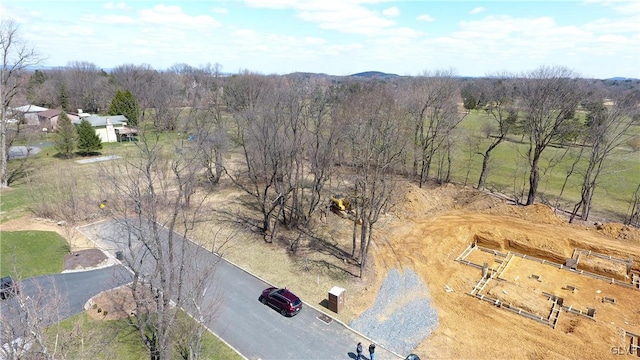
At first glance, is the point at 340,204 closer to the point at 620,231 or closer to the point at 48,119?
the point at 620,231

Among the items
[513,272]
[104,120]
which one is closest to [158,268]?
[513,272]

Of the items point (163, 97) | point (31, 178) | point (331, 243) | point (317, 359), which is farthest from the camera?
point (163, 97)

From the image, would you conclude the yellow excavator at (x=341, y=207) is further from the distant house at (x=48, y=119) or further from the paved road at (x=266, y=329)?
the distant house at (x=48, y=119)

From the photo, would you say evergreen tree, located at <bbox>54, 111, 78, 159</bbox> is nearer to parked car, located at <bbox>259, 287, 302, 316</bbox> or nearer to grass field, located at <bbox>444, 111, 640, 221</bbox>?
parked car, located at <bbox>259, 287, 302, 316</bbox>

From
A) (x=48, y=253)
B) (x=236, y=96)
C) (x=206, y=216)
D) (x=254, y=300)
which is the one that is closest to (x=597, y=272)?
(x=254, y=300)

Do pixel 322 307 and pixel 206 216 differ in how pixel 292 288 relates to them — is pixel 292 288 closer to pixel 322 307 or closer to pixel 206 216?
pixel 322 307

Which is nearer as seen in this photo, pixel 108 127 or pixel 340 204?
pixel 340 204

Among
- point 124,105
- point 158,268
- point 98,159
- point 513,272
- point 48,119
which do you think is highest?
point 124,105
